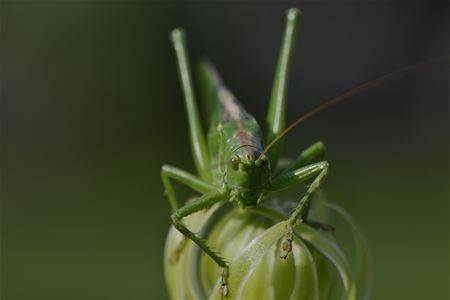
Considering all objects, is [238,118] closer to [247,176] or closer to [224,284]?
[247,176]

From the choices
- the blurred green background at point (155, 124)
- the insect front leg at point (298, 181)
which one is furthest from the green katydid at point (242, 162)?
the blurred green background at point (155, 124)

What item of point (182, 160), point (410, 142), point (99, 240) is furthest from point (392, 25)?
point (99, 240)

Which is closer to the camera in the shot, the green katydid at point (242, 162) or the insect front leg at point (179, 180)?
the green katydid at point (242, 162)

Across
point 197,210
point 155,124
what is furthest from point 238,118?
Result: point 155,124

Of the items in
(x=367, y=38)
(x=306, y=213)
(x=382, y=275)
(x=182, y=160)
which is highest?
(x=367, y=38)

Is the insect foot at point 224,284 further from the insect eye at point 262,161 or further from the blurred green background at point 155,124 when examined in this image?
the blurred green background at point 155,124

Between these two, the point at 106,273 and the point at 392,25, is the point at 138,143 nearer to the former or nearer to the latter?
the point at 106,273
